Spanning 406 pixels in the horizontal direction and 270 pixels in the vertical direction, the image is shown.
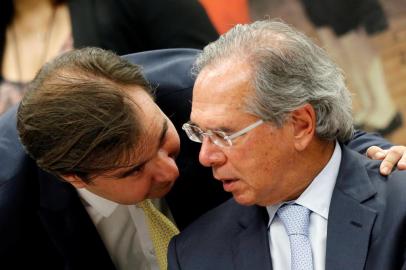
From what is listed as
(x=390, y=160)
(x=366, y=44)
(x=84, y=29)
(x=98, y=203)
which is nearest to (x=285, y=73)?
(x=390, y=160)

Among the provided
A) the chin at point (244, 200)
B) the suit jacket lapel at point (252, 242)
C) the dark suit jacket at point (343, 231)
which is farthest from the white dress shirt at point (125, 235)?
the chin at point (244, 200)

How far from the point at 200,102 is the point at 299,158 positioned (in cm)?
27

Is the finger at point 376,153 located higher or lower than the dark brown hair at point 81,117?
lower

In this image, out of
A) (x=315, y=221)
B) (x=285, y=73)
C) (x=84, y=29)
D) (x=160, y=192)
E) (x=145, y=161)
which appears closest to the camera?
(x=285, y=73)

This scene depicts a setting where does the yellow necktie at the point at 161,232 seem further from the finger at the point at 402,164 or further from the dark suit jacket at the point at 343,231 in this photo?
the finger at the point at 402,164

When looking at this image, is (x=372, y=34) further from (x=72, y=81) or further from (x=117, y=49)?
(x=72, y=81)

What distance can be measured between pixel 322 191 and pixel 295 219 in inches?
3.7

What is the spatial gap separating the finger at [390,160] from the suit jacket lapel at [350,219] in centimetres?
5

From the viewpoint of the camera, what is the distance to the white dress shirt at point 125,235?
7.80ft

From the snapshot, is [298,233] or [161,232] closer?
[298,233]

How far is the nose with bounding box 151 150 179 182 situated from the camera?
2.08m

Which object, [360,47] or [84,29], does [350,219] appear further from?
[360,47]

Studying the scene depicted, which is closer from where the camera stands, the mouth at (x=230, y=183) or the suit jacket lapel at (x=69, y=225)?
the mouth at (x=230, y=183)

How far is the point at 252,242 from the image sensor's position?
196 cm
